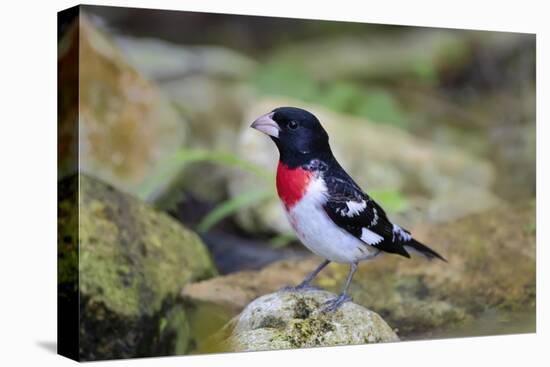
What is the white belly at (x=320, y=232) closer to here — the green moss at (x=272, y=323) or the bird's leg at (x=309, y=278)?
the bird's leg at (x=309, y=278)

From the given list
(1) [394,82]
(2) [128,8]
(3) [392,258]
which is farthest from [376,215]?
(2) [128,8]

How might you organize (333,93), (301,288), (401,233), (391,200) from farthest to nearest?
(391,200), (333,93), (401,233), (301,288)

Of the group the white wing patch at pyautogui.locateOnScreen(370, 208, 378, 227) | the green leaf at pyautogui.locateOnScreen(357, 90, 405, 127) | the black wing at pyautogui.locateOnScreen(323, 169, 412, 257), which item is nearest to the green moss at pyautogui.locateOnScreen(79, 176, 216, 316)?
the black wing at pyautogui.locateOnScreen(323, 169, 412, 257)

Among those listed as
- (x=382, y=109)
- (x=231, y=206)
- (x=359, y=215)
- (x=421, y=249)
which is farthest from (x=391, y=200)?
(x=231, y=206)

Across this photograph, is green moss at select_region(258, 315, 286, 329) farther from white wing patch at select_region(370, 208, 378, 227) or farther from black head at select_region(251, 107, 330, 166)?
black head at select_region(251, 107, 330, 166)

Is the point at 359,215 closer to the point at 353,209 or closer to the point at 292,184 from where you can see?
the point at 353,209

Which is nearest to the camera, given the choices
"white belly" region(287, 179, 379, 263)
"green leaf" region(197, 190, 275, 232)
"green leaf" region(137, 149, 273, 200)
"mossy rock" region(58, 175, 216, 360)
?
"mossy rock" region(58, 175, 216, 360)

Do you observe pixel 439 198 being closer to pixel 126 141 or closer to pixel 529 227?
pixel 529 227
